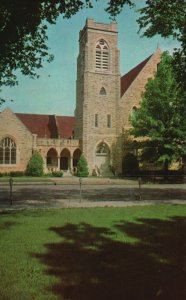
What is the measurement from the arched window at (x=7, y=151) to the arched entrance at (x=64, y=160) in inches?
284

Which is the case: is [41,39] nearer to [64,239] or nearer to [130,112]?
[64,239]

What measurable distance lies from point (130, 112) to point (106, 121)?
3664 millimetres

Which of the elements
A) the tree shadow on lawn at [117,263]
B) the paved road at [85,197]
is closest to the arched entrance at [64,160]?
the paved road at [85,197]

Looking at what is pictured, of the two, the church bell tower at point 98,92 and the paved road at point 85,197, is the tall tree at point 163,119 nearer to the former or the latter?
the church bell tower at point 98,92

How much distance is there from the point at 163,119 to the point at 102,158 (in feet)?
36.0

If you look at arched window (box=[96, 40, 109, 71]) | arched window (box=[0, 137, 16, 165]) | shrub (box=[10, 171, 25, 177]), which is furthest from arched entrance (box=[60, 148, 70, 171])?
arched window (box=[96, 40, 109, 71])

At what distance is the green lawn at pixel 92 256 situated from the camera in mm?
5078

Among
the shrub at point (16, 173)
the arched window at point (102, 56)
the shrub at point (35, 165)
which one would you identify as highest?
the arched window at point (102, 56)

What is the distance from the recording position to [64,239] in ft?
27.2

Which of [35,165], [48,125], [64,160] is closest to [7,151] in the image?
[35,165]

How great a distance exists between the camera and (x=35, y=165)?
37594 mm

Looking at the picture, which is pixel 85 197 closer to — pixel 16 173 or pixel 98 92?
pixel 16 173

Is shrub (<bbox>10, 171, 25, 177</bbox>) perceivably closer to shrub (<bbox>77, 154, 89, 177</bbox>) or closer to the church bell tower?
shrub (<bbox>77, 154, 89, 177</bbox>)

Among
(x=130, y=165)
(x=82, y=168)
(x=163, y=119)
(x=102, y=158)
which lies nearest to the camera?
(x=163, y=119)
